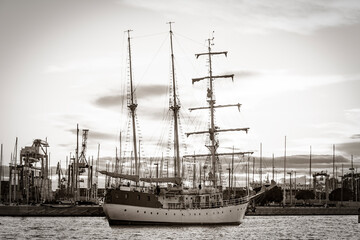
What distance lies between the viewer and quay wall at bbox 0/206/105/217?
392ft

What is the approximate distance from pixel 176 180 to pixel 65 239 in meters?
25.2

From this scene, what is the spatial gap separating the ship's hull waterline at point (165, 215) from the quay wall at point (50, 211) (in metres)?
41.4

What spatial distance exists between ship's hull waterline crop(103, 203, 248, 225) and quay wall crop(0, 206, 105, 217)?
41.4 metres

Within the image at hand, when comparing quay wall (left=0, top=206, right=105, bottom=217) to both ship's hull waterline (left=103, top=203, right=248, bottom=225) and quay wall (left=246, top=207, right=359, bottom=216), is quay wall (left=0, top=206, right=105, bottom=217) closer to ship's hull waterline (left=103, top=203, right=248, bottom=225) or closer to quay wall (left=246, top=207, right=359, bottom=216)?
quay wall (left=246, top=207, right=359, bottom=216)

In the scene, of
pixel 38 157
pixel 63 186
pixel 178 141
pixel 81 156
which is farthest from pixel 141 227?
pixel 63 186

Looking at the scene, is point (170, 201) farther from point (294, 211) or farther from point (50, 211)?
point (294, 211)

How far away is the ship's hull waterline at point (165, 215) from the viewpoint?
82.7m

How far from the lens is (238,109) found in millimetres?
103062

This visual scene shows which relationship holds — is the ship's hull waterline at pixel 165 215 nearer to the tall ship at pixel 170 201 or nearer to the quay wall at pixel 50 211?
the tall ship at pixel 170 201

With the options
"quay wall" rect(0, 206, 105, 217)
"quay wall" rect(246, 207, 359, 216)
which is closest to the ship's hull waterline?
"quay wall" rect(0, 206, 105, 217)

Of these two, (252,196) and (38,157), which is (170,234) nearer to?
(252,196)

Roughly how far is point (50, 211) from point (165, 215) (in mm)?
47721

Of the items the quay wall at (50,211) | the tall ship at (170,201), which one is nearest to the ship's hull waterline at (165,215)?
the tall ship at (170,201)

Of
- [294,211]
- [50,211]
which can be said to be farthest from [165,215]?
[294,211]
